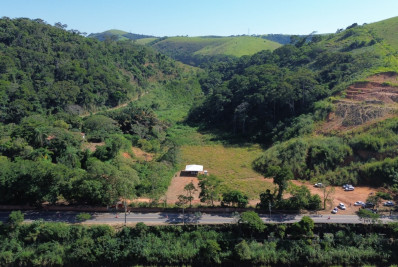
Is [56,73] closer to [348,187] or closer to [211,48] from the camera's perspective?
[348,187]

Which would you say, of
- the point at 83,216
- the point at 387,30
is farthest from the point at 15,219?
the point at 387,30

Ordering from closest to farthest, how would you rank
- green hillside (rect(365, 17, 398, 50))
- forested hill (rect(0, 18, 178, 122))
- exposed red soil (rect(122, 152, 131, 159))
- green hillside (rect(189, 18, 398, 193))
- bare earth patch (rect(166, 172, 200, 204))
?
bare earth patch (rect(166, 172, 200, 204)) < green hillside (rect(189, 18, 398, 193)) < exposed red soil (rect(122, 152, 131, 159)) < forested hill (rect(0, 18, 178, 122)) < green hillside (rect(365, 17, 398, 50))

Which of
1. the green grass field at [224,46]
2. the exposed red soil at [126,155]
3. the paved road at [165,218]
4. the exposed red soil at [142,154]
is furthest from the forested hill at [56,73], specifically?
the green grass field at [224,46]

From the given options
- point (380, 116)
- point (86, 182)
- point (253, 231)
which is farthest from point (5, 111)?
point (380, 116)

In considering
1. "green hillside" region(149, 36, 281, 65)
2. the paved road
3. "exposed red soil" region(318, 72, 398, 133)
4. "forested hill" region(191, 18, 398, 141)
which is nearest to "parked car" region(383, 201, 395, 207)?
the paved road

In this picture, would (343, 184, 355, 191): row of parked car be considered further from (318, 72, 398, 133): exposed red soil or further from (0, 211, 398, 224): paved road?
(318, 72, 398, 133): exposed red soil

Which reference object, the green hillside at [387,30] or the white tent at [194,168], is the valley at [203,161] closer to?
the green hillside at [387,30]

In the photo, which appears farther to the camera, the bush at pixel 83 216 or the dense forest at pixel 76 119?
the dense forest at pixel 76 119
